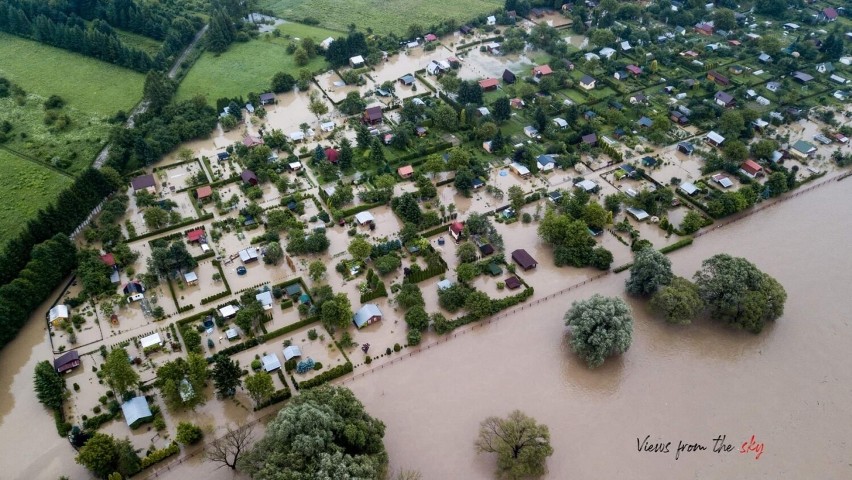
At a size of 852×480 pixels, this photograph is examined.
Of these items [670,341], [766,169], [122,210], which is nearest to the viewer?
[670,341]

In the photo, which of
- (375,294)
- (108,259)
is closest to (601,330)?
(375,294)

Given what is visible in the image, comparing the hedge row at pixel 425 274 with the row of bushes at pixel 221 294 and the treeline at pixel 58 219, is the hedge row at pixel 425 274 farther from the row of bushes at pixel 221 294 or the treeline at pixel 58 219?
the treeline at pixel 58 219

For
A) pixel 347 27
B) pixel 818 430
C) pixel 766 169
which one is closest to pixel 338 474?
pixel 818 430

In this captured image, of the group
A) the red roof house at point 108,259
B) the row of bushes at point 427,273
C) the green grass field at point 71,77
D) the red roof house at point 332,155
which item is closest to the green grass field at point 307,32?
the green grass field at point 71,77

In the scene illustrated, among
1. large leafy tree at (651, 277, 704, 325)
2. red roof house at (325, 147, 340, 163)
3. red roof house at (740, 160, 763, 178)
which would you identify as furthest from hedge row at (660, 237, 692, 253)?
red roof house at (325, 147, 340, 163)

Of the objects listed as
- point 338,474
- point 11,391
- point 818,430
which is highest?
point 338,474

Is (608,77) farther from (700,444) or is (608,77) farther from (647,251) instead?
(700,444)
